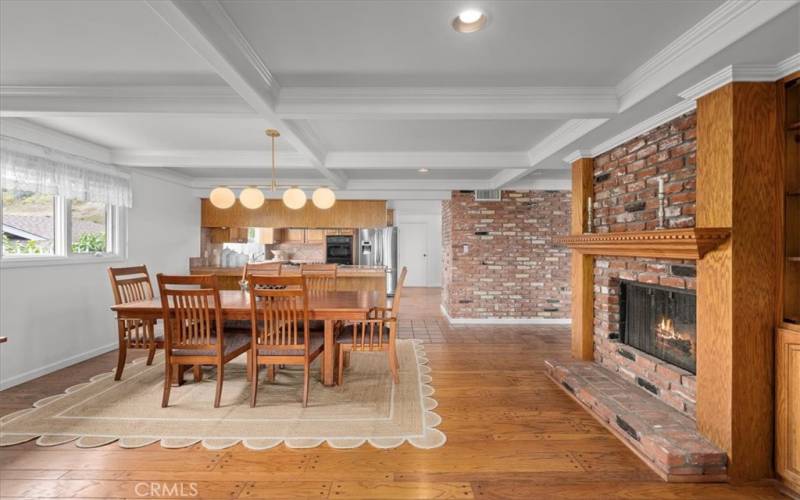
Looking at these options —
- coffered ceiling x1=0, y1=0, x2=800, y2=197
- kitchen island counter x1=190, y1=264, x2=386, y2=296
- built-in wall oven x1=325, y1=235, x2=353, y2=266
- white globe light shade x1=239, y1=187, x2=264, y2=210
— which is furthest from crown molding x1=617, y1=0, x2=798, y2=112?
built-in wall oven x1=325, y1=235, x2=353, y2=266

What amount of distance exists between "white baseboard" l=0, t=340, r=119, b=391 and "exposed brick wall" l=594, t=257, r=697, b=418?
5.12 m

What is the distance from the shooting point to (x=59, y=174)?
141 inches

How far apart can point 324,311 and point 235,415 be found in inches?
36.8

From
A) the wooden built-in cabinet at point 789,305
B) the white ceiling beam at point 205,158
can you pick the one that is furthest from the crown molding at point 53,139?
the wooden built-in cabinet at point 789,305

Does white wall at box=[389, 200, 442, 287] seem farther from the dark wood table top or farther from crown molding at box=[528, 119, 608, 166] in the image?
the dark wood table top

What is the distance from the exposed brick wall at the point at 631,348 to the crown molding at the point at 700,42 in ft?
3.79

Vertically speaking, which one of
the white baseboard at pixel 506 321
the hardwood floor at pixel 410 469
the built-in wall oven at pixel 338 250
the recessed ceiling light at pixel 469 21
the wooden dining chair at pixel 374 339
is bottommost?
the hardwood floor at pixel 410 469

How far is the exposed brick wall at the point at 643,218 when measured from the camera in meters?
2.41

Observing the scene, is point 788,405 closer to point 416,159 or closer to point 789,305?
point 789,305

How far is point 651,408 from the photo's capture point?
2465 mm

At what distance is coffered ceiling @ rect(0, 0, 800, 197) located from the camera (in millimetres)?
1688

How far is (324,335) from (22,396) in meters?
2.40

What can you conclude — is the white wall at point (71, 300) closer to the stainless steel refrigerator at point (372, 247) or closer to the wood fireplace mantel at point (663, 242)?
the stainless steel refrigerator at point (372, 247)

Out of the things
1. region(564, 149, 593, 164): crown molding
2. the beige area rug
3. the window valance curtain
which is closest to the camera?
the beige area rug
